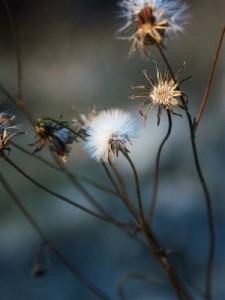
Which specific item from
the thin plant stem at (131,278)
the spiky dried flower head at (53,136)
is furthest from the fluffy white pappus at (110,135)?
the thin plant stem at (131,278)

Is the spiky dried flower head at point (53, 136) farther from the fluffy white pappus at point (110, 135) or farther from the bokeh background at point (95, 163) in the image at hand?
the bokeh background at point (95, 163)

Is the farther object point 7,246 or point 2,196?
point 2,196

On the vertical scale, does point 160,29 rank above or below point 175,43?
below

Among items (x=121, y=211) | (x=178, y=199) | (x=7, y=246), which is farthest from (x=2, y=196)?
(x=178, y=199)

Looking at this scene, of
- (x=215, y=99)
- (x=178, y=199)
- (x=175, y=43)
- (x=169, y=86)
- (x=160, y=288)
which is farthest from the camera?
(x=175, y=43)

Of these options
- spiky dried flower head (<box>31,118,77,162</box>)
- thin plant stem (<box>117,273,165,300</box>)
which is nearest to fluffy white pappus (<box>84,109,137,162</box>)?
spiky dried flower head (<box>31,118,77,162</box>)

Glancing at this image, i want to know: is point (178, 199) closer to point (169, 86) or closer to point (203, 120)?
point (203, 120)

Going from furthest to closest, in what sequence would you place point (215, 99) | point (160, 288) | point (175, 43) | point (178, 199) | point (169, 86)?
1. point (175, 43)
2. point (215, 99)
3. point (178, 199)
4. point (160, 288)
5. point (169, 86)
